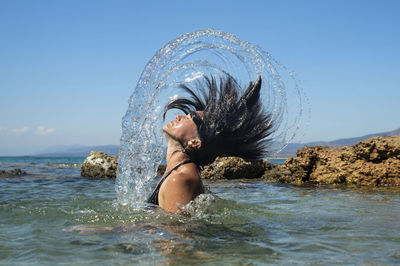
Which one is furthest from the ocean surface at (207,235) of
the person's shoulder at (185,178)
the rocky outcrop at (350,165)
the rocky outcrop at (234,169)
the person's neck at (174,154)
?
the rocky outcrop at (234,169)

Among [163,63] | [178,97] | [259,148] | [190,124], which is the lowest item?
[259,148]

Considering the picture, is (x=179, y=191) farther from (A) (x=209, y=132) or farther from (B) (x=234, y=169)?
(B) (x=234, y=169)

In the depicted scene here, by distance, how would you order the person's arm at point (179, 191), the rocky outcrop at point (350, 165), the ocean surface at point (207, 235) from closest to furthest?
the ocean surface at point (207, 235) < the person's arm at point (179, 191) < the rocky outcrop at point (350, 165)

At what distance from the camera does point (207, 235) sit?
424 cm

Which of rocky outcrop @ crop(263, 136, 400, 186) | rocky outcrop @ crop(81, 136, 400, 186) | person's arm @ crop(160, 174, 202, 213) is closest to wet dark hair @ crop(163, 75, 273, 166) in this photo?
person's arm @ crop(160, 174, 202, 213)

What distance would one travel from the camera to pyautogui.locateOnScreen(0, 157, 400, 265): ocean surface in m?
3.38

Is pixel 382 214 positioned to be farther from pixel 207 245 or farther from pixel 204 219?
pixel 207 245

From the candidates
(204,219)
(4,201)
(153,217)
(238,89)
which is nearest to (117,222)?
(153,217)

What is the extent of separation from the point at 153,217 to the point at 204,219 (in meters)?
0.65

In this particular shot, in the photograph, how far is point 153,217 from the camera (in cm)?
473

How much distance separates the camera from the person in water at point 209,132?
→ 15.8 ft

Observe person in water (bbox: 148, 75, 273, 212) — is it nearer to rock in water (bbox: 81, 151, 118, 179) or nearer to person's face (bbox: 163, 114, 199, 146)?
person's face (bbox: 163, 114, 199, 146)

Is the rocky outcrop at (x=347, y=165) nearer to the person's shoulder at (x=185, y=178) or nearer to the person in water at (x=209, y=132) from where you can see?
the person in water at (x=209, y=132)

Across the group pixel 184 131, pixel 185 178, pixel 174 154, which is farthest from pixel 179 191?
pixel 184 131
